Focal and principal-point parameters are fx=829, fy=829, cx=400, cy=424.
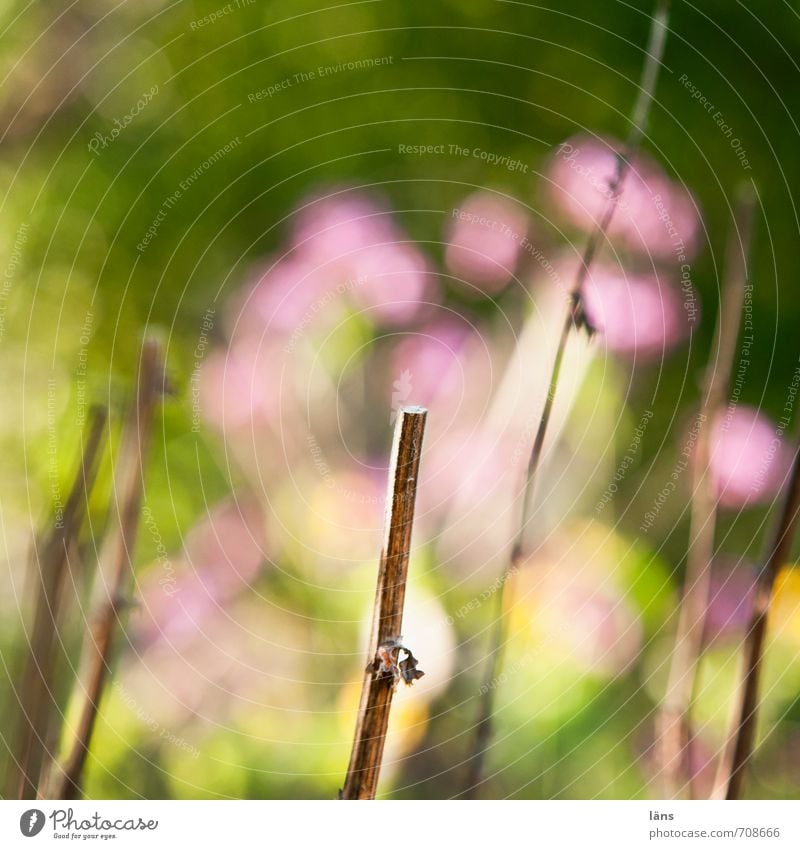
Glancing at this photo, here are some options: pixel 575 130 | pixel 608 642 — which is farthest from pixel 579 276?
pixel 608 642

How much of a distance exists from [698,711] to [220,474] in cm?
32

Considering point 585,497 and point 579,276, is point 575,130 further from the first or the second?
point 585,497

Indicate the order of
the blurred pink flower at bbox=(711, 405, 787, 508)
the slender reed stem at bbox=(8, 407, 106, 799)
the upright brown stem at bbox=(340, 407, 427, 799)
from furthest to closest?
the blurred pink flower at bbox=(711, 405, 787, 508) → the slender reed stem at bbox=(8, 407, 106, 799) → the upright brown stem at bbox=(340, 407, 427, 799)

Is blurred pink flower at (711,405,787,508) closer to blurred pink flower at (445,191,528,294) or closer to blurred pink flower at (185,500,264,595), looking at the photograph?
blurred pink flower at (445,191,528,294)

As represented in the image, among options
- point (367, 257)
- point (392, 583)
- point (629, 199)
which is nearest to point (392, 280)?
point (367, 257)

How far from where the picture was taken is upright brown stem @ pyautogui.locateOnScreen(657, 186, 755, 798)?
1.56ft

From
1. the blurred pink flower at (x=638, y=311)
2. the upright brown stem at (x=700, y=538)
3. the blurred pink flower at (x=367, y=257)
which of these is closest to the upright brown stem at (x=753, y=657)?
the upright brown stem at (x=700, y=538)

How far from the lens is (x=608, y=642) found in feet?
1.65

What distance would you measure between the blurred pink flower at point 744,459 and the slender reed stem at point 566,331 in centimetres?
12

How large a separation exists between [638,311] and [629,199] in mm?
68

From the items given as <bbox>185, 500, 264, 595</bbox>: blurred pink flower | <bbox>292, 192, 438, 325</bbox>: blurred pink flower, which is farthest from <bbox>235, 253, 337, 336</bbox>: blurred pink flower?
<bbox>185, 500, 264, 595</bbox>: blurred pink flower

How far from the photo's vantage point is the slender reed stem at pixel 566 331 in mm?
457
